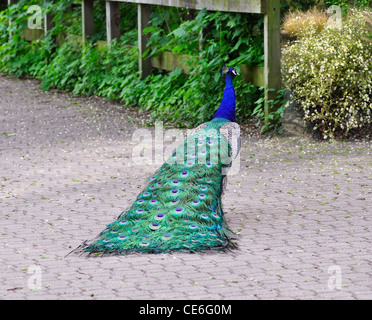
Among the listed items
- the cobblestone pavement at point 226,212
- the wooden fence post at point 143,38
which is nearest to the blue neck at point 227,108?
the cobblestone pavement at point 226,212

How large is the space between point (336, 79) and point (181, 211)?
468 cm

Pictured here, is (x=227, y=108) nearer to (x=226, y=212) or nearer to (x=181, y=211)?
(x=226, y=212)

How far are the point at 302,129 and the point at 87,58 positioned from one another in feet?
20.2

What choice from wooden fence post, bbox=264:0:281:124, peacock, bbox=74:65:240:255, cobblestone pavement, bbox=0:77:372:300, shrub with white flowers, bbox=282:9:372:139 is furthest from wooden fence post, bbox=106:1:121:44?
peacock, bbox=74:65:240:255

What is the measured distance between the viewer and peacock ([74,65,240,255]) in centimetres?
523

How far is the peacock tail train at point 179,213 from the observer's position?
17.1ft

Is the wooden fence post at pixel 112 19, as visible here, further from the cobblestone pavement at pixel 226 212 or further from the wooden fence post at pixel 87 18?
the cobblestone pavement at pixel 226 212

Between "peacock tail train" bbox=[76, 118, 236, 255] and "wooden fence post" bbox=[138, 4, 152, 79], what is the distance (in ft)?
23.9

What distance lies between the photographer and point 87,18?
15461 millimetres

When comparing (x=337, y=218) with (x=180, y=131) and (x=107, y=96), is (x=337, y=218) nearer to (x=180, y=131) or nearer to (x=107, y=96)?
(x=180, y=131)

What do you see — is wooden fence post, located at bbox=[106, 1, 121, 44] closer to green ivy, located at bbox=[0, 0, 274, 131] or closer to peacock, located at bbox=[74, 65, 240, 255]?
green ivy, located at bbox=[0, 0, 274, 131]

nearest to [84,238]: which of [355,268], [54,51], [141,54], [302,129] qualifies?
[355,268]

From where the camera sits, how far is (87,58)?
14562 millimetres

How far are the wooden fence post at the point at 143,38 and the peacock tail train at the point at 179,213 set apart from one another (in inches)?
287
